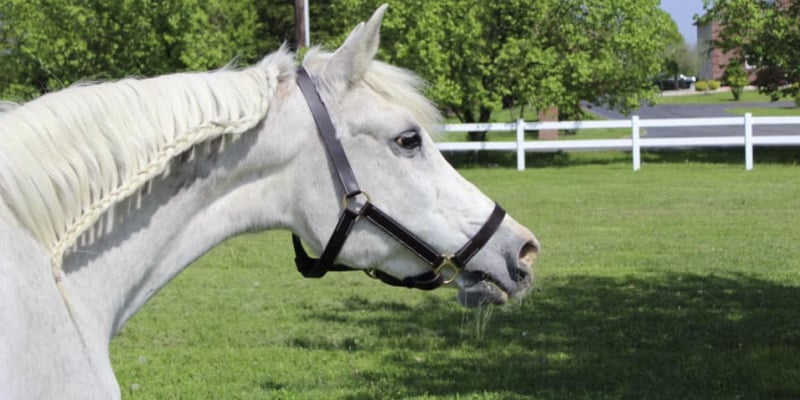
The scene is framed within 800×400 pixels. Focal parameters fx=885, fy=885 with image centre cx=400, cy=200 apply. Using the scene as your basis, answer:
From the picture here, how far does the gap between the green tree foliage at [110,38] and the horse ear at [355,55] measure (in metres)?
24.4

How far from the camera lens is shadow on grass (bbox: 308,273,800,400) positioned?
5770mm

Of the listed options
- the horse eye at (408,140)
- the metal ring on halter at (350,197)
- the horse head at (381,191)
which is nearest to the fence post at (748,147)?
the horse head at (381,191)

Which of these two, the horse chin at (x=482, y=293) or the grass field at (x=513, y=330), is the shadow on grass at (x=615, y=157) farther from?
the horse chin at (x=482, y=293)

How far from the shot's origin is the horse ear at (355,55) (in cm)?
271

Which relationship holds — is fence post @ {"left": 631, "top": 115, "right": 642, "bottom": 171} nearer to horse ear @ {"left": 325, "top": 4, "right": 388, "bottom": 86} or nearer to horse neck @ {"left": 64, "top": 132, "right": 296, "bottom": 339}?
horse ear @ {"left": 325, "top": 4, "right": 388, "bottom": 86}

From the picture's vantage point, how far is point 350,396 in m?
5.73

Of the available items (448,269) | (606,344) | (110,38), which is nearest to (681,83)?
(110,38)

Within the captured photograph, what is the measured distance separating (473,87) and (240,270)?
16343mm

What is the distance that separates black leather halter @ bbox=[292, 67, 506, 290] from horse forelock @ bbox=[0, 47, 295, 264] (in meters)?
0.17

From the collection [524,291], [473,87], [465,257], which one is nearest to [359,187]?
[465,257]

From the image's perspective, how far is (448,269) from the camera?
2859 mm

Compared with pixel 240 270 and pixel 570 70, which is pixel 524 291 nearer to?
pixel 240 270

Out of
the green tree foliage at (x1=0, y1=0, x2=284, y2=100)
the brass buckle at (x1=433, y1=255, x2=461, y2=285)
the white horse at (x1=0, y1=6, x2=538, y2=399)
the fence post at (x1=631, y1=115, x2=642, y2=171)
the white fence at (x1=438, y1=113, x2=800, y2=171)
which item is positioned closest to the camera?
the white horse at (x1=0, y1=6, x2=538, y2=399)

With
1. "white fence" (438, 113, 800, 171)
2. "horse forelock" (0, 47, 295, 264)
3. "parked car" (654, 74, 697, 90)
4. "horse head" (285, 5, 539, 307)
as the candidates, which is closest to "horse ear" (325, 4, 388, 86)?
"horse head" (285, 5, 539, 307)
